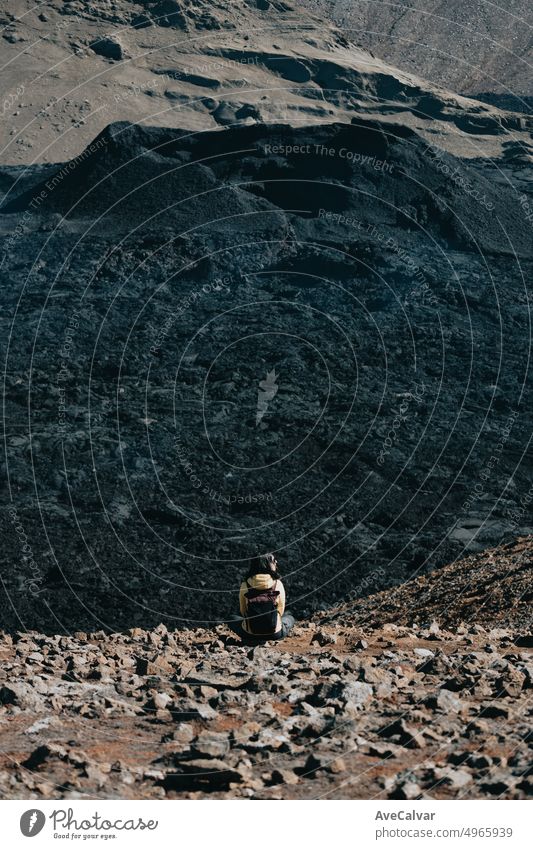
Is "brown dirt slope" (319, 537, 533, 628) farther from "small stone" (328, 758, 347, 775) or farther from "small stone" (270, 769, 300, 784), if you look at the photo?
"small stone" (270, 769, 300, 784)

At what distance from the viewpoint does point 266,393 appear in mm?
47250

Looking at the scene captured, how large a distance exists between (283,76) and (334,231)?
5615 centimetres

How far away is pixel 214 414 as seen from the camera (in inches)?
1786

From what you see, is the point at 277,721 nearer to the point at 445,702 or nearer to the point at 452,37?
the point at 445,702

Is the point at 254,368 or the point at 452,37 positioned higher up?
the point at 452,37

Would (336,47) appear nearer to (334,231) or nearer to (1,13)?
(1,13)

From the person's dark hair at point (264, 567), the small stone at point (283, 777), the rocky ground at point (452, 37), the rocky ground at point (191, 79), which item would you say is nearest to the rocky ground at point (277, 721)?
the small stone at point (283, 777)

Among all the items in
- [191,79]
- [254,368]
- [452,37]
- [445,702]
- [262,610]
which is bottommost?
[254,368]

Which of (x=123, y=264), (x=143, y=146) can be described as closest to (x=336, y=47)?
(x=143, y=146)

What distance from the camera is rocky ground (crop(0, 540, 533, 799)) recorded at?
9.79 meters
